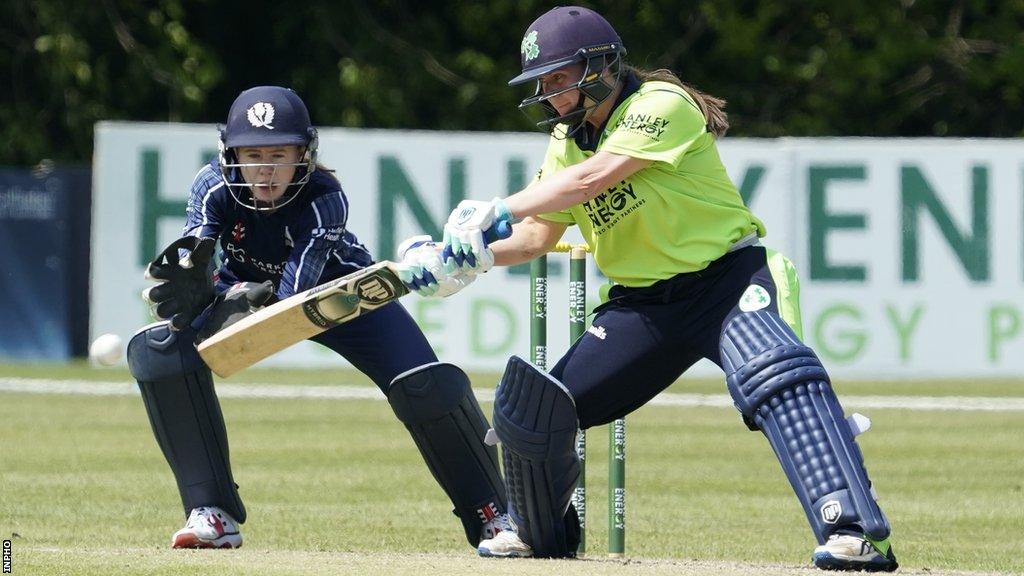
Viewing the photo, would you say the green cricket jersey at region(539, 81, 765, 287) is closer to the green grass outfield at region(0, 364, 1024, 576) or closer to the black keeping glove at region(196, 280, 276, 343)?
the green grass outfield at region(0, 364, 1024, 576)

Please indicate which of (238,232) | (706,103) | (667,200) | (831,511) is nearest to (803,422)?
(831,511)

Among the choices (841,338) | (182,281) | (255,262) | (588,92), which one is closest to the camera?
(588,92)

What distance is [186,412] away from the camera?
651cm

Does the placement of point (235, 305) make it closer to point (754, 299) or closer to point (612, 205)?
point (612, 205)

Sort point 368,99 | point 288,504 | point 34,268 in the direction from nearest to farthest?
point 288,504 < point 34,268 < point 368,99

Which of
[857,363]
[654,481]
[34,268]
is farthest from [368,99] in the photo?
[654,481]

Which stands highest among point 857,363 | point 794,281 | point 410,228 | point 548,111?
point 548,111

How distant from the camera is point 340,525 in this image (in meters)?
7.68

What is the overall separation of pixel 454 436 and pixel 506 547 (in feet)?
1.63

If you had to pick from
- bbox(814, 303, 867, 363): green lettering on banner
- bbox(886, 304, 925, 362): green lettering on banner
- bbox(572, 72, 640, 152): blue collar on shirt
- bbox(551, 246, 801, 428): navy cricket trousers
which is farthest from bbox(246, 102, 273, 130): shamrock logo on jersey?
bbox(886, 304, 925, 362): green lettering on banner

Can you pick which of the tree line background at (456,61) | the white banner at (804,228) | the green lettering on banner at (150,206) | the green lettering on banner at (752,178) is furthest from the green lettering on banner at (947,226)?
the green lettering on banner at (150,206)

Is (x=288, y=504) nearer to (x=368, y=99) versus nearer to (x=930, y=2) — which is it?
(x=368, y=99)

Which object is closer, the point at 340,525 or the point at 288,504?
the point at 340,525

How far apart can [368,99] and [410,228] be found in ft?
16.4
